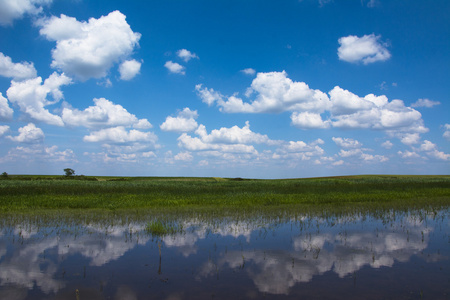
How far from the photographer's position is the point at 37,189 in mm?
33469

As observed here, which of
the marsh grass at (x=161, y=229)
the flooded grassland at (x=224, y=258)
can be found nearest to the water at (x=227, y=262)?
the flooded grassland at (x=224, y=258)

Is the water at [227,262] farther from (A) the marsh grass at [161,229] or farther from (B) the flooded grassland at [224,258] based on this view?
(A) the marsh grass at [161,229]

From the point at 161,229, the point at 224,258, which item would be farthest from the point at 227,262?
the point at 161,229

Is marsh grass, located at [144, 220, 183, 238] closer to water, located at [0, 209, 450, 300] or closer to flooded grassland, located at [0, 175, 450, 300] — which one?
flooded grassland, located at [0, 175, 450, 300]

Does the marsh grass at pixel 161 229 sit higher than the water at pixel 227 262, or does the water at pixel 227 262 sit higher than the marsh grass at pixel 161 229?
the marsh grass at pixel 161 229

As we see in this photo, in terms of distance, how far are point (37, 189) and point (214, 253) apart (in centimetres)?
3113

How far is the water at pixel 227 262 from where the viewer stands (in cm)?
704

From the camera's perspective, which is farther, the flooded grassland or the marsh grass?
the marsh grass

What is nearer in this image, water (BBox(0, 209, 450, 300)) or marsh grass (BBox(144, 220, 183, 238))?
water (BBox(0, 209, 450, 300))

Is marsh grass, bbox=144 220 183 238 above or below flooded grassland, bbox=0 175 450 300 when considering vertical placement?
above

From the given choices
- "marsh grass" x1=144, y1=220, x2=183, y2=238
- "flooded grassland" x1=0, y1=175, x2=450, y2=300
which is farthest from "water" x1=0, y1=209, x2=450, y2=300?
"marsh grass" x1=144, y1=220, x2=183, y2=238

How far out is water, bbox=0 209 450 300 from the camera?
704 cm

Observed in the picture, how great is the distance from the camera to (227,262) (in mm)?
9125

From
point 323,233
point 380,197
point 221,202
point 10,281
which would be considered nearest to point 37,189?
point 221,202
